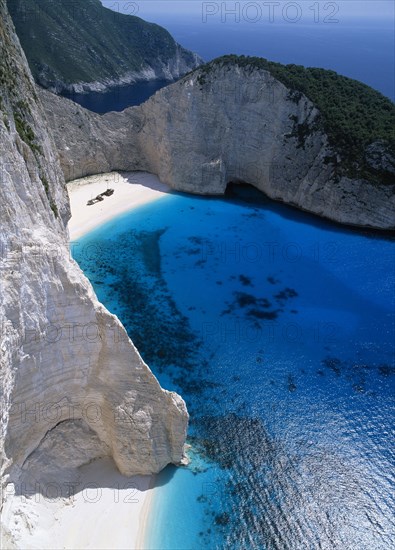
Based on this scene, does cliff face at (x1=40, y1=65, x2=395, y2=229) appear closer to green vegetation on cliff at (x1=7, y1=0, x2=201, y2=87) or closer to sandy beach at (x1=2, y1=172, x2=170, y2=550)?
sandy beach at (x1=2, y1=172, x2=170, y2=550)

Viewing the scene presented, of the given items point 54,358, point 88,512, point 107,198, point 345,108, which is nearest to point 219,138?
point 345,108

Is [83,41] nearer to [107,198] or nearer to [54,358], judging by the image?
[107,198]

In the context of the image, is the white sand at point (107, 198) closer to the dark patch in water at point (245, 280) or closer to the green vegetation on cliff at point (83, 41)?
the dark patch in water at point (245, 280)

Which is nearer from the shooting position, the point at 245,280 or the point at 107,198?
the point at 245,280

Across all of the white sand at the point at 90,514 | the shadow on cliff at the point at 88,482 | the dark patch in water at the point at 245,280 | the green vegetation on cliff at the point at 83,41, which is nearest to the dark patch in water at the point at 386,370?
the dark patch in water at the point at 245,280

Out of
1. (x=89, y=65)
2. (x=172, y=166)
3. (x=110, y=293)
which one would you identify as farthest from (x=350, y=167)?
(x=89, y=65)

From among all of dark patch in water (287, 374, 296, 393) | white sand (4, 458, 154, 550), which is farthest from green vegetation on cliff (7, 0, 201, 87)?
white sand (4, 458, 154, 550)

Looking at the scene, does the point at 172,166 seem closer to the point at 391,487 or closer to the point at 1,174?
the point at 1,174
